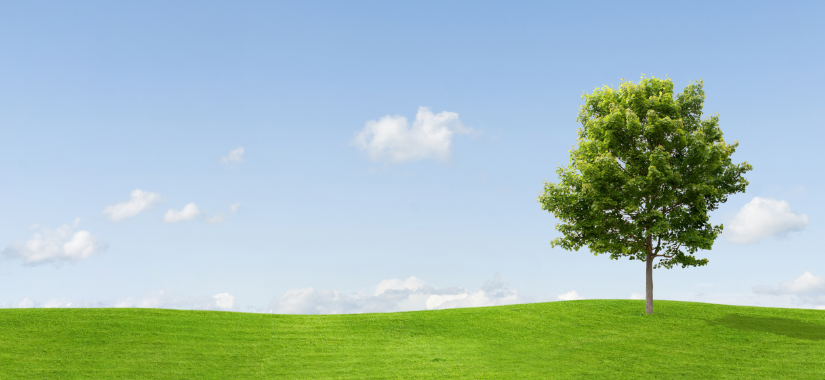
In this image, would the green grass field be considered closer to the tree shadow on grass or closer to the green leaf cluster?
the tree shadow on grass

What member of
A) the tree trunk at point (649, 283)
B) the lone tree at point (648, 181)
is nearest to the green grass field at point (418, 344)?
the tree trunk at point (649, 283)

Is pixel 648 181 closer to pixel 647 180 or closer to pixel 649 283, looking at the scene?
pixel 647 180

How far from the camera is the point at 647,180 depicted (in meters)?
30.5

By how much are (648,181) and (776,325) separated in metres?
11.0

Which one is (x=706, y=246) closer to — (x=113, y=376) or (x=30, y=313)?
(x=113, y=376)

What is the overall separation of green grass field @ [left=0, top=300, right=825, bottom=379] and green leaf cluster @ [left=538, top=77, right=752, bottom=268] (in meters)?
4.50

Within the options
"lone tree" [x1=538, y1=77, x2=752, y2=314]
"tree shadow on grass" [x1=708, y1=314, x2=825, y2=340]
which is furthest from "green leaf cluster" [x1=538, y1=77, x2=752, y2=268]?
"tree shadow on grass" [x1=708, y1=314, x2=825, y2=340]

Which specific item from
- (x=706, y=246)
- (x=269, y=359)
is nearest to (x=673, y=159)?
(x=706, y=246)

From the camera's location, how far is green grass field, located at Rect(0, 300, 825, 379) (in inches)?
912

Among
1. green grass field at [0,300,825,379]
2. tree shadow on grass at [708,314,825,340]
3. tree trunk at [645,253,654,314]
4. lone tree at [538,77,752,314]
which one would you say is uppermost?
lone tree at [538,77,752,314]

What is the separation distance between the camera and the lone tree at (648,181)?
30.6 metres

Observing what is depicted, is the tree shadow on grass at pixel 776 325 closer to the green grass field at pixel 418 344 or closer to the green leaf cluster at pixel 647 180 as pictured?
the green grass field at pixel 418 344

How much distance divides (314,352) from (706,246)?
72.0 ft

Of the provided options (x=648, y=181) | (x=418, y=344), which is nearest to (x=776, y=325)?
(x=648, y=181)
